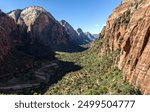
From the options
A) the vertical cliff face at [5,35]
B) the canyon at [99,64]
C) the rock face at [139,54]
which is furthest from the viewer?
the vertical cliff face at [5,35]

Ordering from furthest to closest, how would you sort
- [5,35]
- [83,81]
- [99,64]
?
1. [5,35]
2. [99,64]
3. [83,81]

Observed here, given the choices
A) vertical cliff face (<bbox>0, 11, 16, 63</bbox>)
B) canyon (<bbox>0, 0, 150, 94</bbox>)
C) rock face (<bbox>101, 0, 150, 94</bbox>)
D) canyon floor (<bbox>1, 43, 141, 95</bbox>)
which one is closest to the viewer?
rock face (<bbox>101, 0, 150, 94</bbox>)

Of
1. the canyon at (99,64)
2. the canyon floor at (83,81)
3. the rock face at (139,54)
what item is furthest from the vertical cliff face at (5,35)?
the rock face at (139,54)

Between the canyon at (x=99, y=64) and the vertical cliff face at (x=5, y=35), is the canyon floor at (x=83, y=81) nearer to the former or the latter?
the canyon at (x=99, y=64)

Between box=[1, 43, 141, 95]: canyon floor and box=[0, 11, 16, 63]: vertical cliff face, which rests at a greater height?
box=[0, 11, 16, 63]: vertical cliff face

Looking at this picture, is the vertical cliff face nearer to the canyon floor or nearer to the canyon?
the canyon

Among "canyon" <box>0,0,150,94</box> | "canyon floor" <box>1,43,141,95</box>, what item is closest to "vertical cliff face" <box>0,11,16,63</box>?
"canyon" <box>0,0,150,94</box>

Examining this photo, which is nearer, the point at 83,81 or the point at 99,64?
the point at 83,81

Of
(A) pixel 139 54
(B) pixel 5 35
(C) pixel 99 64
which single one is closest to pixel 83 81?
(C) pixel 99 64

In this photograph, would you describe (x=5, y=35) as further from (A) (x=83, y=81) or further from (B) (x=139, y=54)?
(B) (x=139, y=54)

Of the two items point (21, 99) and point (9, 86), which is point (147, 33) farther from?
point (9, 86)

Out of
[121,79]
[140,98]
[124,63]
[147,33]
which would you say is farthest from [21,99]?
[124,63]
